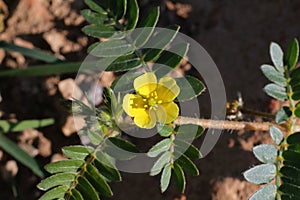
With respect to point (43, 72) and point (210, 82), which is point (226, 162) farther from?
point (43, 72)

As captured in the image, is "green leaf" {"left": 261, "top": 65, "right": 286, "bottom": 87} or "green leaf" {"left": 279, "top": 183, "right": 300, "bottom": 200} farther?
"green leaf" {"left": 261, "top": 65, "right": 286, "bottom": 87}

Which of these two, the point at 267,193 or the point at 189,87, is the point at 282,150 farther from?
the point at 189,87

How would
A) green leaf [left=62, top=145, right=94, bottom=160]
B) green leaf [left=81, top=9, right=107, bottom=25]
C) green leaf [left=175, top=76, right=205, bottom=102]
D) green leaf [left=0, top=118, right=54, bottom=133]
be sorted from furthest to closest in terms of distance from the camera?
green leaf [left=0, top=118, right=54, bottom=133] → green leaf [left=81, top=9, right=107, bottom=25] → green leaf [left=62, top=145, right=94, bottom=160] → green leaf [left=175, top=76, right=205, bottom=102]

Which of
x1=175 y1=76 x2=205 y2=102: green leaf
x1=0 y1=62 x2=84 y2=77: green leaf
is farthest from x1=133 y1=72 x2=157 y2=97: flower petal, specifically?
x1=0 y1=62 x2=84 y2=77: green leaf

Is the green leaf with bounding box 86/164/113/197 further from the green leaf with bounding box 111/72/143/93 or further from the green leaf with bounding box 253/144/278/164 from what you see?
the green leaf with bounding box 253/144/278/164

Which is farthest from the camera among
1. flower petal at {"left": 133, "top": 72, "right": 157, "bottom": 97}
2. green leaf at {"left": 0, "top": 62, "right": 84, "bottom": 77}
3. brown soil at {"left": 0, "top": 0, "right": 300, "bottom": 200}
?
brown soil at {"left": 0, "top": 0, "right": 300, "bottom": 200}

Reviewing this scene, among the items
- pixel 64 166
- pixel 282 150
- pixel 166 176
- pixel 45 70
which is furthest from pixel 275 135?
pixel 45 70

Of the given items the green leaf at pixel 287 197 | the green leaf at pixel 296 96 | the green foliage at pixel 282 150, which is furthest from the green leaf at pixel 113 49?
the green leaf at pixel 287 197
